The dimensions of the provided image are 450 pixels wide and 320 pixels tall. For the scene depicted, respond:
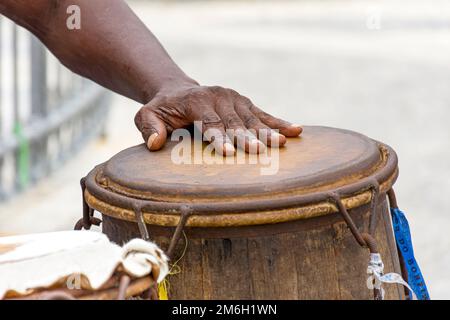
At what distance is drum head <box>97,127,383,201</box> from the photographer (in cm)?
181

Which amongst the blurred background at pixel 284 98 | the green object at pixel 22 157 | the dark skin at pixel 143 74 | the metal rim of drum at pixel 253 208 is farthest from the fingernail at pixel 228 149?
the green object at pixel 22 157

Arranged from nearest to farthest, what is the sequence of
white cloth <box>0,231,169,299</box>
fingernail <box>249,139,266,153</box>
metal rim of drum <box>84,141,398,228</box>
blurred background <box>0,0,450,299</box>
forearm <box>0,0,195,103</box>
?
white cloth <box>0,231,169,299</box> < metal rim of drum <box>84,141,398,228</box> < fingernail <box>249,139,266,153</box> < forearm <box>0,0,195,103</box> < blurred background <box>0,0,450,299</box>

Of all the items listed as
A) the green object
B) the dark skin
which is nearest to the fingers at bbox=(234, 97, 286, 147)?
the dark skin

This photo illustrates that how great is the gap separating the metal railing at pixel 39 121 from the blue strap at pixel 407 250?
3.64 meters

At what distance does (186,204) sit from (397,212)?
0.61m

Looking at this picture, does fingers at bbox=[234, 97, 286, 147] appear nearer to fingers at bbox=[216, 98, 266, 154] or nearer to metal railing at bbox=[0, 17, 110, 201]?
fingers at bbox=[216, 98, 266, 154]

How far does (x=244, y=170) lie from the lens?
190 cm

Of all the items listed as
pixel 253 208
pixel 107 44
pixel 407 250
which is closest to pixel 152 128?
pixel 107 44

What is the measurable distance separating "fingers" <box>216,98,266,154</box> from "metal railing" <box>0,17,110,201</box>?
3.48 m

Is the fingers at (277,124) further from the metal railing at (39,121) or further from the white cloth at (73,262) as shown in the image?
the metal railing at (39,121)

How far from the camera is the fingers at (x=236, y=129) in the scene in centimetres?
199
